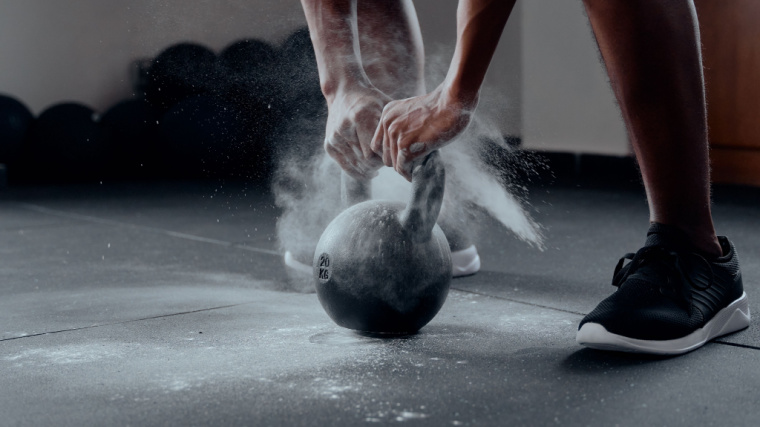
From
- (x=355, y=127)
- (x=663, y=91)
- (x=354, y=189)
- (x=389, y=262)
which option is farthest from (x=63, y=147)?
(x=663, y=91)

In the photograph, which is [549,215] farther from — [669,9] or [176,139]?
[176,139]

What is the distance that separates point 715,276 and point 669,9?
40 centimetres

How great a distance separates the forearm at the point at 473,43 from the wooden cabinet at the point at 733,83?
2.53 metres

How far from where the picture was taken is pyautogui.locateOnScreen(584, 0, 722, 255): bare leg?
1.29m

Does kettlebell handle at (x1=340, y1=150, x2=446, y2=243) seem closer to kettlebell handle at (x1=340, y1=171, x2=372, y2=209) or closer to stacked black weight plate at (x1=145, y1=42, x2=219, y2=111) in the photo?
kettlebell handle at (x1=340, y1=171, x2=372, y2=209)

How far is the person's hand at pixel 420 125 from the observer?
1.27m

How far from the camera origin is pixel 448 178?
6.48 feet

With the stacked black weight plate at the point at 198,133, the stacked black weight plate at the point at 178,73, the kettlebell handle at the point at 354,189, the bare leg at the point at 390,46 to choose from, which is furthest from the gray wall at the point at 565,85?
the kettlebell handle at the point at 354,189

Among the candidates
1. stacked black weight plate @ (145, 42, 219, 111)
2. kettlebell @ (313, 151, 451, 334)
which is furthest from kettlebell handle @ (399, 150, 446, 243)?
stacked black weight plate @ (145, 42, 219, 111)

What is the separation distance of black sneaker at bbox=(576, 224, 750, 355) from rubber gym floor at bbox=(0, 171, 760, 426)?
25mm

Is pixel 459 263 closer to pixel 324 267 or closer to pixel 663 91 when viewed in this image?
pixel 324 267

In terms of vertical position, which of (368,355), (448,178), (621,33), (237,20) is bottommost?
(368,355)

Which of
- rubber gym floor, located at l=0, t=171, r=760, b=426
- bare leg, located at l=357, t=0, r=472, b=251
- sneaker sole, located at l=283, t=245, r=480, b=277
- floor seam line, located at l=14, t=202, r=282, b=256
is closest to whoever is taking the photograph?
rubber gym floor, located at l=0, t=171, r=760, b=426

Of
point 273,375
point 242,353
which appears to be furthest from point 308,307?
point 273,375
